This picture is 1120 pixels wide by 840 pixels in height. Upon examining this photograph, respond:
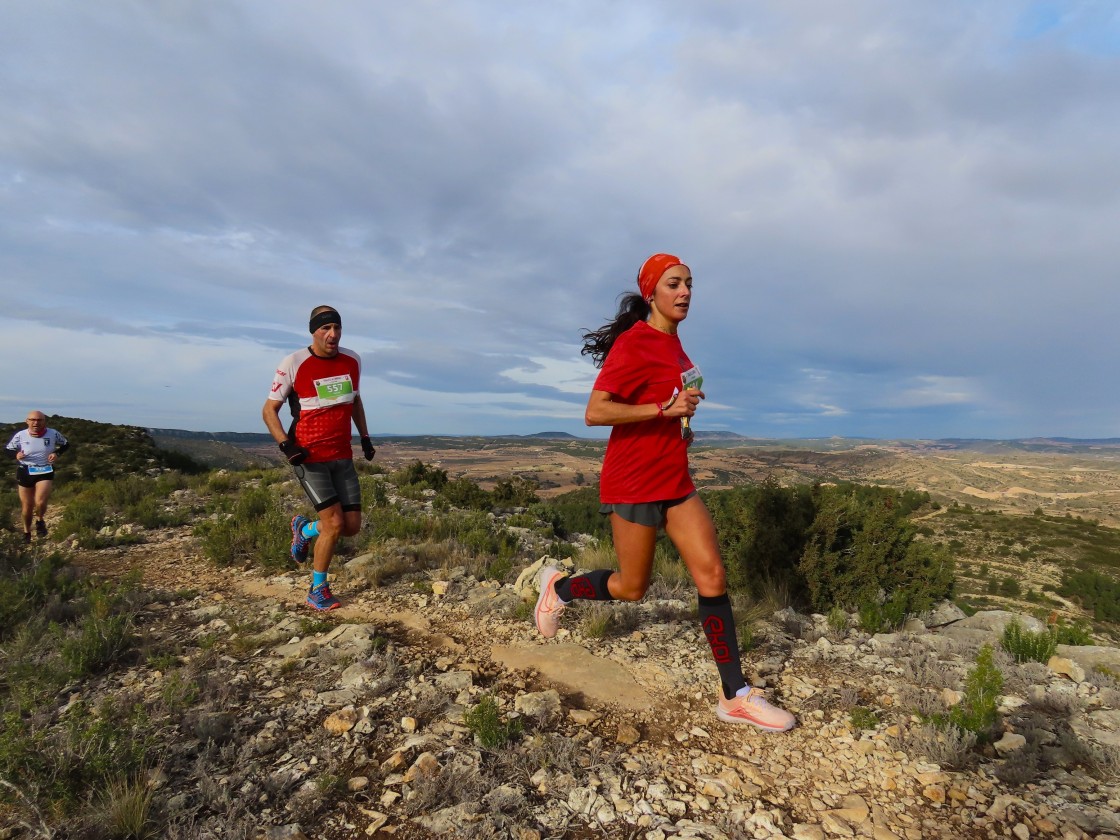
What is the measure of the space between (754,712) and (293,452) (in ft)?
12.0

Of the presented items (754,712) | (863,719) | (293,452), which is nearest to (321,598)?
(293,452)

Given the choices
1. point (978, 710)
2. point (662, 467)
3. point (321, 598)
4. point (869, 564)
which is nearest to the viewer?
point (978, 710)

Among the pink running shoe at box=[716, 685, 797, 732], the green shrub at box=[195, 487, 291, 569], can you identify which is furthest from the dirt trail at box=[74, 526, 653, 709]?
the pink running shoe at box=[716, 685, 797, 732]

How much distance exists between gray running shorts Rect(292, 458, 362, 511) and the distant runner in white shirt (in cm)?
619

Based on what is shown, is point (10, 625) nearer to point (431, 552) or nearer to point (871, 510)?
point (431, 552)

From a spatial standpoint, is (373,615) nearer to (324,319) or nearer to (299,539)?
(299,539)

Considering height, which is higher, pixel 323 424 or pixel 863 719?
pixel 323 424

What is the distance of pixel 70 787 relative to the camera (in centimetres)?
213

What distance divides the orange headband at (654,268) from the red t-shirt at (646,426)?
0.24m

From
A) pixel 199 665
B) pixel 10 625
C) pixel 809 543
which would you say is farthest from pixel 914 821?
pixel 10 625

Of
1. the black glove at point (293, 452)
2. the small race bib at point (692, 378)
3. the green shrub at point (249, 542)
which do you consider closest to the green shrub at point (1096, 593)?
the small race bib at point (692, 378)

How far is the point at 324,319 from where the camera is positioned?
179 inches

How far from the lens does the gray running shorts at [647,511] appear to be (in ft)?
9.85

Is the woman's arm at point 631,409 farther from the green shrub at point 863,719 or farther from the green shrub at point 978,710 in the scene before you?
the green shrub at point 978,710
